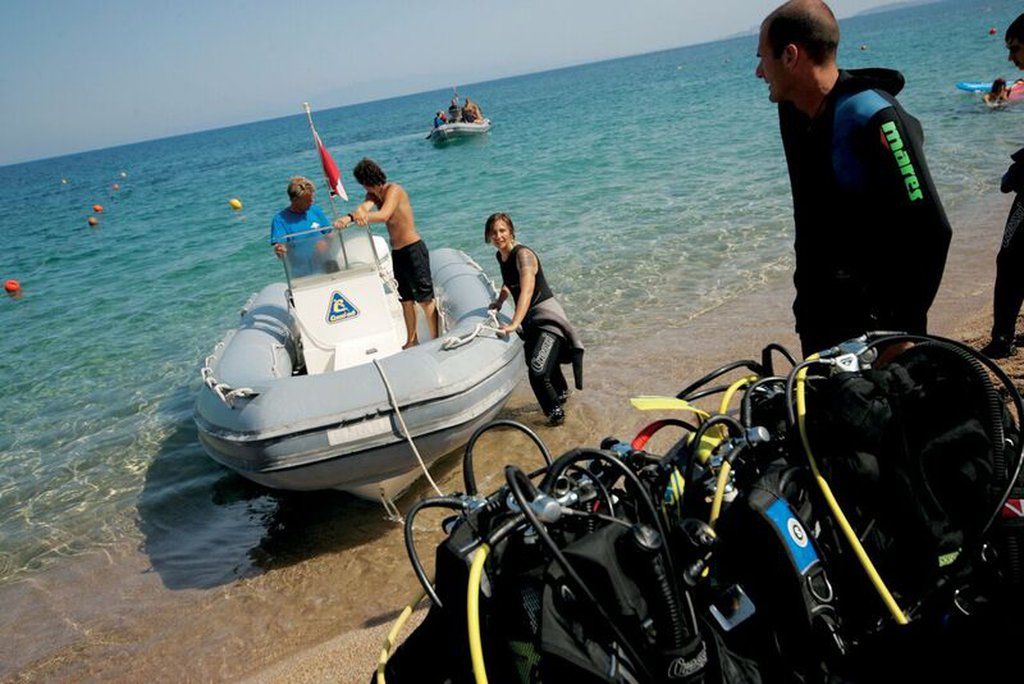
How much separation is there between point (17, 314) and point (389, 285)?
1031 cm

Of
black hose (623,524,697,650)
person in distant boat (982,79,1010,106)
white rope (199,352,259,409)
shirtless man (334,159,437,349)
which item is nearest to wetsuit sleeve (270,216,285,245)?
shirtless man (334,159,437,349)

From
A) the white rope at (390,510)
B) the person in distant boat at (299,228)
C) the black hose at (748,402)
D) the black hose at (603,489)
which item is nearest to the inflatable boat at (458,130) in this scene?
the person in distant boat at (299,228)

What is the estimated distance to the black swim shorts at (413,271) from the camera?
548 cm

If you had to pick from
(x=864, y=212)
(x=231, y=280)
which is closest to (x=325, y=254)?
(x=864, y=212)

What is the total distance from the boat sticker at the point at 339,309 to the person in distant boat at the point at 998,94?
15.2 meters

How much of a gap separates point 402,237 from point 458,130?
27206 mm

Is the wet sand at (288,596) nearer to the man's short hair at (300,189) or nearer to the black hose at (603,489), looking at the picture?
the black hose at (603,489)

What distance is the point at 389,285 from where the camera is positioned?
671 cm

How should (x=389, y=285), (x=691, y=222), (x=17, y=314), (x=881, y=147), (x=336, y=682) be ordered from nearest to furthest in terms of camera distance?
(x=881, y=147) → (x=336, y=682) → (x=389, y=285) → (x=691, y=222) → (x=17, y=314)

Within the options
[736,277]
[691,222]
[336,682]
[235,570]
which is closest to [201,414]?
[235,570]

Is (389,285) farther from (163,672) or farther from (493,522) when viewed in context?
(493,522)

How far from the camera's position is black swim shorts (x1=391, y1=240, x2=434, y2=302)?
548 cm

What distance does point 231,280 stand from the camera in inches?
506

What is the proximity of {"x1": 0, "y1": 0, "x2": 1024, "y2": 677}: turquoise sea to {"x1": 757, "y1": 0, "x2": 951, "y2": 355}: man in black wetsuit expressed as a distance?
3539 mm
